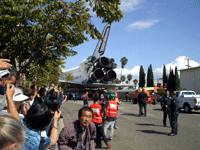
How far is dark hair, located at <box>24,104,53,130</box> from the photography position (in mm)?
2072

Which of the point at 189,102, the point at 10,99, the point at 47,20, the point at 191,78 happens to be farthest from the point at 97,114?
the point at 191,78

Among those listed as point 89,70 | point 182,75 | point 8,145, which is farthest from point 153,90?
point 8,145

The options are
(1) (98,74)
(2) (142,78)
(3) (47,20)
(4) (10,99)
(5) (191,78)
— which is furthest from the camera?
(2) (142,78)

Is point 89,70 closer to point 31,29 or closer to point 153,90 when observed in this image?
point 153,90

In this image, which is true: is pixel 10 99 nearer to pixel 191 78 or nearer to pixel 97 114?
pixel 97 114

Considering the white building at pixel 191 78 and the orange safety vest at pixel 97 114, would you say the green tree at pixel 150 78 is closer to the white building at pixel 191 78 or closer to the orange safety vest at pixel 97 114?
the white building at pixel 191 78

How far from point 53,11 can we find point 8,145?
7.78 m

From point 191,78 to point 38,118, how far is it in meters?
43.0

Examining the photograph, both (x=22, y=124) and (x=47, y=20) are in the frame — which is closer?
(x=22, y=124)

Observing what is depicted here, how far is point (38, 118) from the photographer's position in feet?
6.97

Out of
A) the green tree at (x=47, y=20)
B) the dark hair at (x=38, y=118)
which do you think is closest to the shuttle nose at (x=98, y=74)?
→ the green tree at (x=47, y=20)

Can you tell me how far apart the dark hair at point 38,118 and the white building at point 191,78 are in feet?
135

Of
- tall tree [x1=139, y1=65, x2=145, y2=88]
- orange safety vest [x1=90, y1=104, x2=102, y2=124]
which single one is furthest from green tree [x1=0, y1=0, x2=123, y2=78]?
tall tree [x1=139, y1=65, x2=145, y2=88]

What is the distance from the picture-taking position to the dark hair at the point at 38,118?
6.80ft
